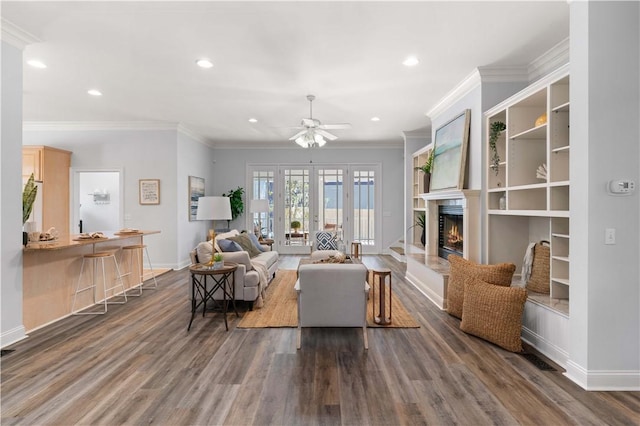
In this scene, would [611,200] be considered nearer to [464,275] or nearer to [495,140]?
[464,275]

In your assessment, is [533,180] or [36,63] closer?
[533,180]

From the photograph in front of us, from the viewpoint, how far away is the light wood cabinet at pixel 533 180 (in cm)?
293

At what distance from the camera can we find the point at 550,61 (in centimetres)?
353

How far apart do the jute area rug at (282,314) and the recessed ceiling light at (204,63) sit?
298 centimetres

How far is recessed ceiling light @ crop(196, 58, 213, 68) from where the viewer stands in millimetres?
3664

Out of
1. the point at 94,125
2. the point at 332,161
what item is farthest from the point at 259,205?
the point at 94,125

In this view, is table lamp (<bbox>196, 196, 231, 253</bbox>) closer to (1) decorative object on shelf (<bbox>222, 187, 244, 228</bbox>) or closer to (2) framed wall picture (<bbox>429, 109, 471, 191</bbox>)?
(2) framed wall picture (<bbox>429, 109, 471, 191</bbox>)

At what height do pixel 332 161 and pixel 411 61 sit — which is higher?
pixel 411 61

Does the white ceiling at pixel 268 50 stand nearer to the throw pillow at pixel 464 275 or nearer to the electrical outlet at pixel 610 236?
the electrical outlet at pixel 610 236

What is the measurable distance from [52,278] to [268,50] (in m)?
3.51

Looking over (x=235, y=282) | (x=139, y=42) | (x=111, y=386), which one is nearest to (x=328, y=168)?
(x=235, y=282)

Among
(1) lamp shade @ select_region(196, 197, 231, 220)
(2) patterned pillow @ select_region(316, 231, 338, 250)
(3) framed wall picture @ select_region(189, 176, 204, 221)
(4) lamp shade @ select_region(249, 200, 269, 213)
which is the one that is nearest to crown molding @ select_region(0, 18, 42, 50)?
(1) lamp shade @ select_region(196, 197, 231, 220)

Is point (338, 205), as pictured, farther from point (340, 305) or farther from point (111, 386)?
point (111, 386)

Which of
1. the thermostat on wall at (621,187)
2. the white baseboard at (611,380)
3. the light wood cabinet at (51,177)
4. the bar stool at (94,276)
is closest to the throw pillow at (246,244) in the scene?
the bar stool at (94,276)
